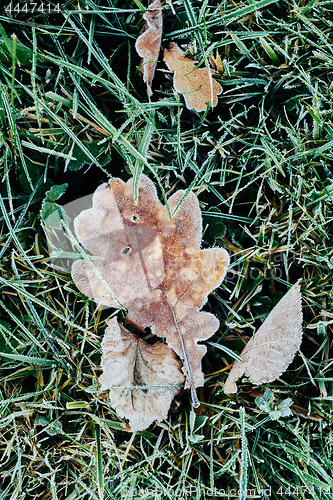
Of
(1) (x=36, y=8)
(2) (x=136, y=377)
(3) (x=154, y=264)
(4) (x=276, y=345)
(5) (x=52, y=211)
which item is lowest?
(2) (x=136, y=377)

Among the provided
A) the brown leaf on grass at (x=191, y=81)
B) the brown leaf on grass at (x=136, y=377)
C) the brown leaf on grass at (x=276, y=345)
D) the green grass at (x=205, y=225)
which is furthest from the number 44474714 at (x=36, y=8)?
the brown leaf on grass at (x=276, y=345)

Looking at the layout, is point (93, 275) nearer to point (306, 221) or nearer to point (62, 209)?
point (62, 209)

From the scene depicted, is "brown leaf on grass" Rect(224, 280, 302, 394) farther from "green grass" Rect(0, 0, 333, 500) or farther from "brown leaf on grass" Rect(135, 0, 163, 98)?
"brown leaf on grass" Rect(135, 0, 163, 98)

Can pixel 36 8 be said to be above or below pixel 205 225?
above

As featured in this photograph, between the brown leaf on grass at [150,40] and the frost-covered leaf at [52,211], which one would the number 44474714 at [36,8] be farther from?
the frost-covered leaf at [52,211]

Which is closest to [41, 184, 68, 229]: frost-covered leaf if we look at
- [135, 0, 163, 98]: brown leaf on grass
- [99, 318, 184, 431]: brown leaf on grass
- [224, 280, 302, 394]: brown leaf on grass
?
[99, 318, 184, 431]: brown leaf on grass

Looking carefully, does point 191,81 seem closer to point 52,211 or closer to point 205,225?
point 205,225

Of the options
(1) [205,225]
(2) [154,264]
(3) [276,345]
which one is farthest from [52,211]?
(3) [276,345]
